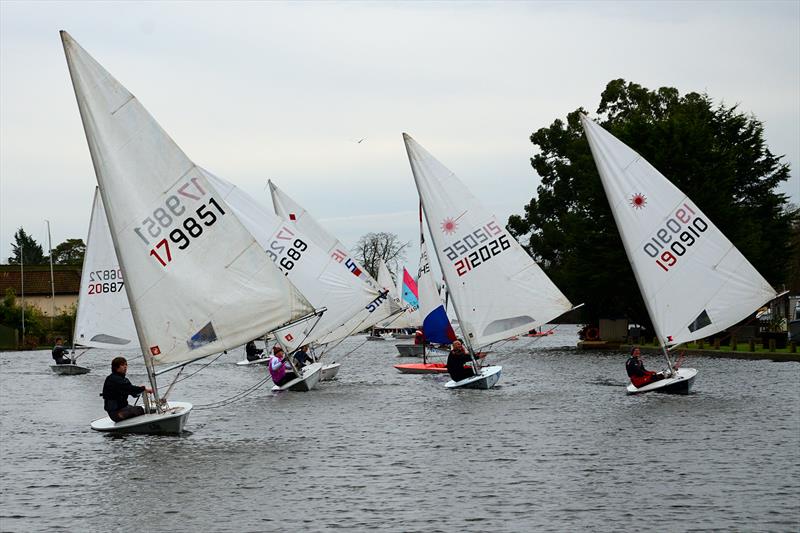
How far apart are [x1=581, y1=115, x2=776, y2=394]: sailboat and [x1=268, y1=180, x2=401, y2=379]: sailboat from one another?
1108 centimetres

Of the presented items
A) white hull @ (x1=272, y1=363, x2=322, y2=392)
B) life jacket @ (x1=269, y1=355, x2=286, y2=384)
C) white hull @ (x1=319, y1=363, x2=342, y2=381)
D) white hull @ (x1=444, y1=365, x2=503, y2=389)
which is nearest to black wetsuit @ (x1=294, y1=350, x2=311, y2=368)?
white hull @ (x1=319, y1=363, x2=342, y2=381)

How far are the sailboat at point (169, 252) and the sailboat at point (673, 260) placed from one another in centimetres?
1197

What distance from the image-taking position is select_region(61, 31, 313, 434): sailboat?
2412cm

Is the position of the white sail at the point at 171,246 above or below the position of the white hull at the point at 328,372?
above

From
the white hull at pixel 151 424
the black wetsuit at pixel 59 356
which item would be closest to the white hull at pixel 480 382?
the white hull at pixel 151 424

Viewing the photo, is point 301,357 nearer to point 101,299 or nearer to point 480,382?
point 480,382

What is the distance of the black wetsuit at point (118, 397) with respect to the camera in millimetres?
24672

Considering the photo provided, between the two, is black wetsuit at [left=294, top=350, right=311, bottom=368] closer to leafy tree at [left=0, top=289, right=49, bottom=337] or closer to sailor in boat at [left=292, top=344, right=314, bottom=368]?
sailor in boat at [left=292, top=344, right=314, bottom=368]

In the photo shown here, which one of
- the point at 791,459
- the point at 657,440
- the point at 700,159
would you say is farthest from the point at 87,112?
the point at 700,159

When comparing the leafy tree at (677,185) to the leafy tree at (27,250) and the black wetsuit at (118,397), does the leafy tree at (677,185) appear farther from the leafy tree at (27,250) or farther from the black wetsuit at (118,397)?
the leafy tree at (27,250)

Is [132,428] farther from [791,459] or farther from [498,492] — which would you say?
[791,459]

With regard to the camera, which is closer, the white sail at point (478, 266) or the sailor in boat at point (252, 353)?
the white sail at point (478, 266)

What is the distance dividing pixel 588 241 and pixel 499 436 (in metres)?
46.8

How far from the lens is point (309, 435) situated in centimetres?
2694
